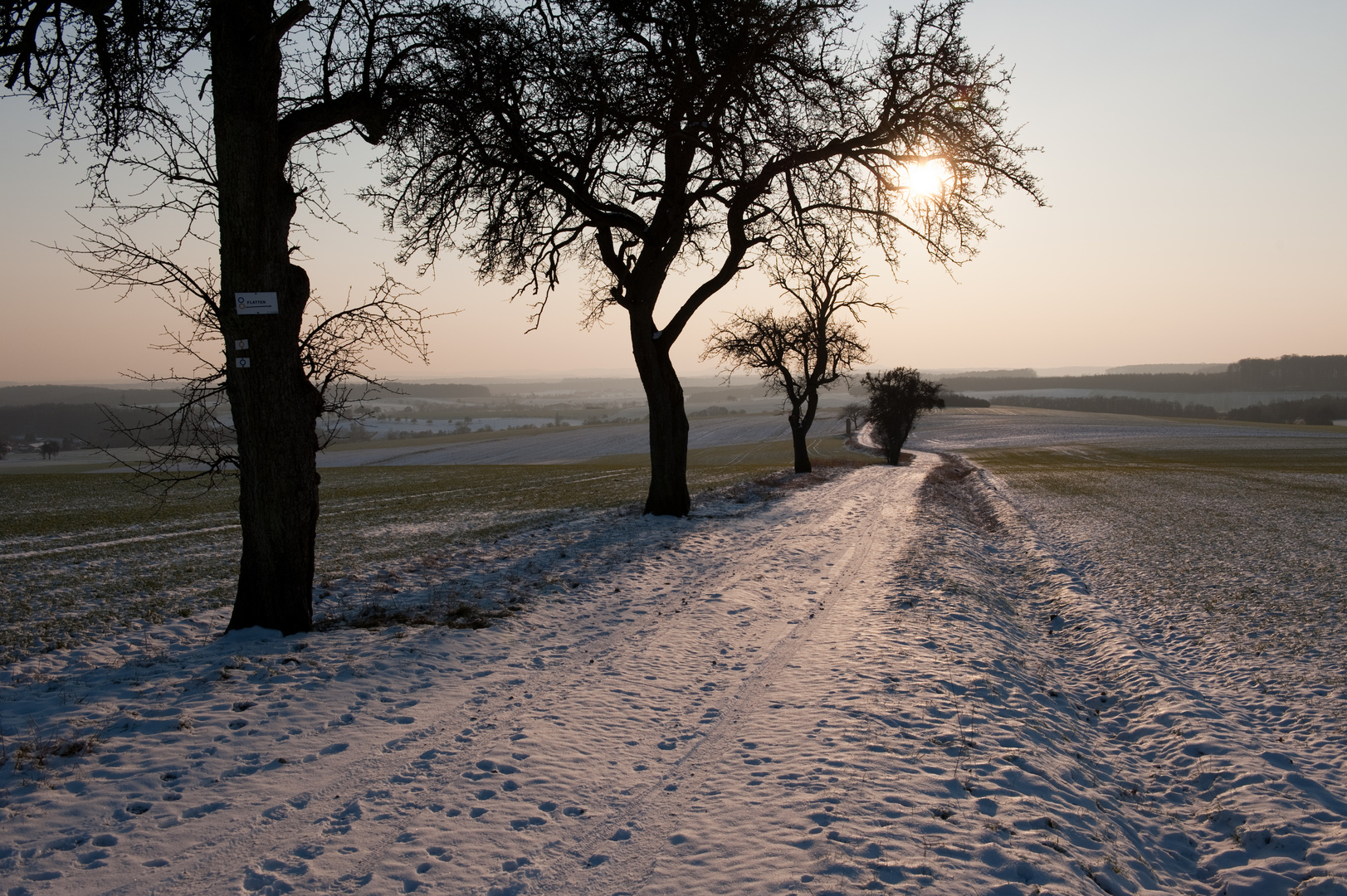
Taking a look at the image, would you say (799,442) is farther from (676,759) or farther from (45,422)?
(45,422)

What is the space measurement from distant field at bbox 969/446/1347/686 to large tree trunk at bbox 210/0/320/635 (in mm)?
10993

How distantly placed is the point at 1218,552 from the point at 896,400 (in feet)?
102

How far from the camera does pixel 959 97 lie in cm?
1381

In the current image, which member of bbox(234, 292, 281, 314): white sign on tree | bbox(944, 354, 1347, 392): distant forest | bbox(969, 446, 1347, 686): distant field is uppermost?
bbox(944, 354, 1347, 392): distant forest

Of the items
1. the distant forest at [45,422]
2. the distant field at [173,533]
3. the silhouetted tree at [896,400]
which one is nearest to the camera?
the distant field at [173,533]

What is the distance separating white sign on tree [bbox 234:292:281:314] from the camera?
7.43 metres

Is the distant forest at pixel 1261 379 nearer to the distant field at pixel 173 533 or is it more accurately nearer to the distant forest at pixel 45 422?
the distant field at pixel 173 533

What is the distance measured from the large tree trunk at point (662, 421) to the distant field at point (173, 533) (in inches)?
118

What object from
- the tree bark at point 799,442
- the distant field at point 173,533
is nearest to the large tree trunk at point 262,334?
the distant field at point 173,533

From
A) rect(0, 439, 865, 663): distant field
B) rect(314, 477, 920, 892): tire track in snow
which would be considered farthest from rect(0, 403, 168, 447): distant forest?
rect(314, 477, 920, 892): tire track in snow

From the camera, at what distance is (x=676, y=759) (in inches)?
215

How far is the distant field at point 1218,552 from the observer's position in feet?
31.8

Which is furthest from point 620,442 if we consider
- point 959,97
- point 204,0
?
point 204,0

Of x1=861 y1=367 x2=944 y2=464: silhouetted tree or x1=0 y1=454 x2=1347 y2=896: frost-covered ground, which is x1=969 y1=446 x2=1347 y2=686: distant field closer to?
x1=0 y1=454 x2=1347 y2=896: frost-covered ground
